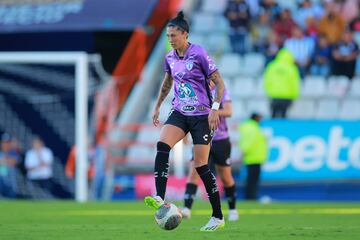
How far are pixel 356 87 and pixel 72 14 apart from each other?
7.62m

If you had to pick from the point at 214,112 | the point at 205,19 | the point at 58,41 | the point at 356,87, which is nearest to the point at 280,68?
the point at 356,87

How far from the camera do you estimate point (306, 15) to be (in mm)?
27844

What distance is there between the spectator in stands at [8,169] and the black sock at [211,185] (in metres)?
16.4

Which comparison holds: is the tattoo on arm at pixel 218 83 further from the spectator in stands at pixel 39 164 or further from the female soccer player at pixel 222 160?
the spectator in stands at pixel 39 164

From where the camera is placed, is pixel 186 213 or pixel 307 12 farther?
pixel 307 12

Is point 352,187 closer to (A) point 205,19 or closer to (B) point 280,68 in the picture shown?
(B) point 280,68

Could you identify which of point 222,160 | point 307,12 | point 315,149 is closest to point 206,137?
point 222,160

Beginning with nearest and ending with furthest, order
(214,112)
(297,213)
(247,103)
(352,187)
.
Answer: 1. (214,112)
2. (297,213)
3. (352,187)
4. (247,103)

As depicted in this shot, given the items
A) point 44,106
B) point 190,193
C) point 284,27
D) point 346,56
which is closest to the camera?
point 190,193

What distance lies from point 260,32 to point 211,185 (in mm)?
16659

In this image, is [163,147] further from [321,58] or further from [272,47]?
[321,58]

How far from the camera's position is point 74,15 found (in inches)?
1042

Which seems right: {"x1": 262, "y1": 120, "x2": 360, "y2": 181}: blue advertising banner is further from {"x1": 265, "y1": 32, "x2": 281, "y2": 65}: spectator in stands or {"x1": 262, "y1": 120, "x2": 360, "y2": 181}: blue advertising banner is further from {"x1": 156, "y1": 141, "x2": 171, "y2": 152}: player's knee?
{"x1": 156, "y1": 141, "x2": 171, "y2": 152}: player's knee

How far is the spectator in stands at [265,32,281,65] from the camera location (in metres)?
25.4
